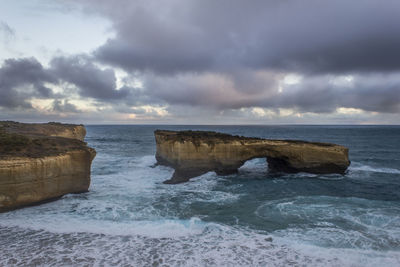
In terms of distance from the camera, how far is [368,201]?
15.1 metres

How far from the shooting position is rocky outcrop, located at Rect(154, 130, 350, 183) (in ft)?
73.0

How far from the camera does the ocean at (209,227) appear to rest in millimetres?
8734

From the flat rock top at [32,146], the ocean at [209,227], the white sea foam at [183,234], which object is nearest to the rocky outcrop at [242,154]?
the ocean at [209,227]

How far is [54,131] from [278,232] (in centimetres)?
2750

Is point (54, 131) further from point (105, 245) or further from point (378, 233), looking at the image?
point (378, 233)

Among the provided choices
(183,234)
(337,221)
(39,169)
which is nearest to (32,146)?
(39,169)

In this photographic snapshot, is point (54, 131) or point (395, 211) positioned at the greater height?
point (54, 131)

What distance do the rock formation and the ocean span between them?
0.73 meters

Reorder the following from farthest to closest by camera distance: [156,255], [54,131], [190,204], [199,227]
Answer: [54,131], [190,204], [199,227], [156,255]

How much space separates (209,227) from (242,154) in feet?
40.7

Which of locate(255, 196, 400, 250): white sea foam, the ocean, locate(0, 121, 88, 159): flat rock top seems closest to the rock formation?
locate(0, 121, 88, 159): flat rock top

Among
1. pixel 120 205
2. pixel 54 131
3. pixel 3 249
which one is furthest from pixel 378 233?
pixel 54 131

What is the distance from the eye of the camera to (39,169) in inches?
531

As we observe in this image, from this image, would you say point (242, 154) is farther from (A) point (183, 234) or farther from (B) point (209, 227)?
(A) point (183, 234)
